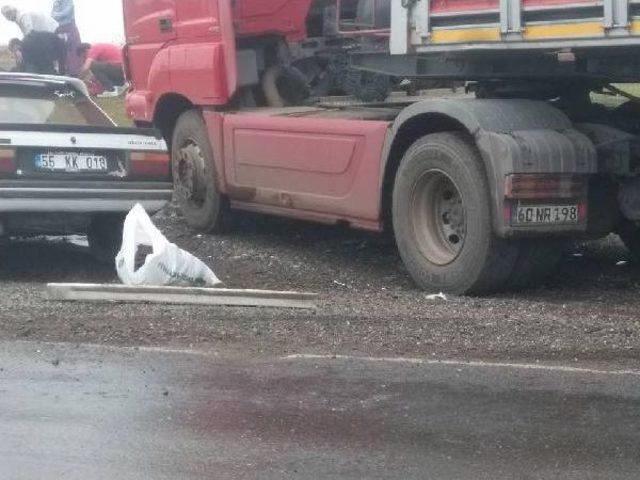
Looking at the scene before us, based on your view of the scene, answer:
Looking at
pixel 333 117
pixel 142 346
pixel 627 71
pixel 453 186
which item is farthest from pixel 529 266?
pixel 142 346

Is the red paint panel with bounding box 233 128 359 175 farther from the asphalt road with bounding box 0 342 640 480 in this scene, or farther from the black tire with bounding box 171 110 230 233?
the asphalt road with bounding box 0 342 640 480

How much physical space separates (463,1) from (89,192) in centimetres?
304

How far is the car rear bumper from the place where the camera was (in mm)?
9070

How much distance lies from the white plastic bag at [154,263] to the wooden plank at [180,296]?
0.40 metres

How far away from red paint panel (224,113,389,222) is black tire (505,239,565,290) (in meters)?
1.21

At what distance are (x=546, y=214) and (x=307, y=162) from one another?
93.0 inches

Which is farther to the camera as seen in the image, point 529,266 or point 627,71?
point 529,266

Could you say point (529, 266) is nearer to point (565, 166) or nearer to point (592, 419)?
point (565, 166)

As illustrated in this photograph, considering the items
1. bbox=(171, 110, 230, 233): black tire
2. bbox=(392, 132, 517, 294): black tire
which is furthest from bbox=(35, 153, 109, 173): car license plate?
bbox=(392, 132, 517, 294): black tire

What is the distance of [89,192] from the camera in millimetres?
9375

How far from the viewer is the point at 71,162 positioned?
9359 mm

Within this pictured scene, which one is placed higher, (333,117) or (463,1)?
(463,1)

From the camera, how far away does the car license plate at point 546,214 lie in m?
7.87

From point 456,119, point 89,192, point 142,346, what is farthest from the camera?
point 89,192
